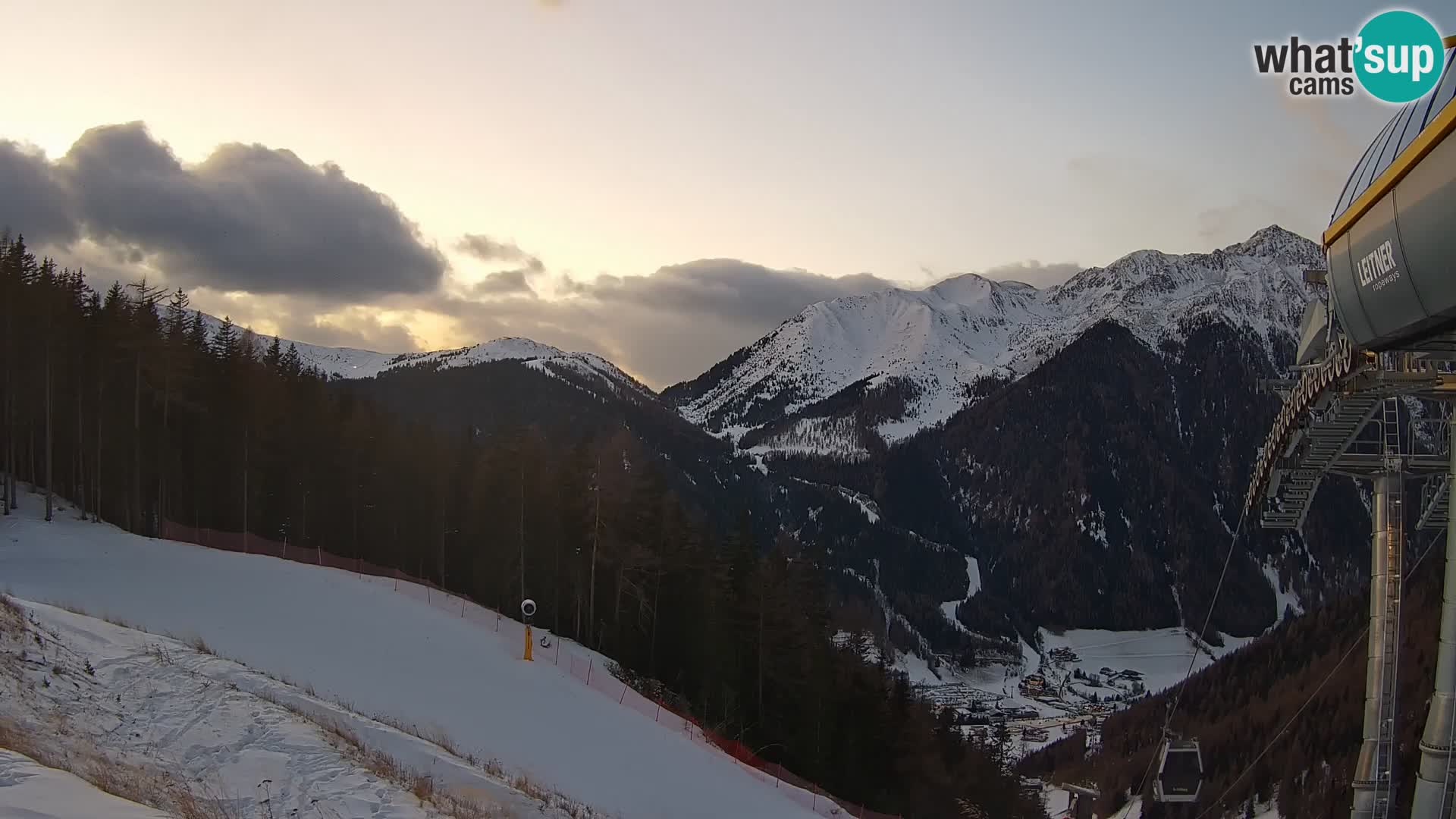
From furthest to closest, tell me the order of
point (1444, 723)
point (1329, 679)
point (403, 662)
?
point (1329, 679), point (403, 662), point (1444, 723)

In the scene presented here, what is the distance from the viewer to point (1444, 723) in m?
11.7

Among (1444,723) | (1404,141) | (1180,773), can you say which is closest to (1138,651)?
(1180,773)

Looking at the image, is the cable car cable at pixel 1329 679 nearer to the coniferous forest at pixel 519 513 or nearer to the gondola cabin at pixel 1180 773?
the gondola cabin at pixel 1180 773

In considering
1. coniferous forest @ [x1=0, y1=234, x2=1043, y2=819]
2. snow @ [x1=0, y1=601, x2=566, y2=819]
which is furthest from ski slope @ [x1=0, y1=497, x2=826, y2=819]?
coniferous forest @ [x1=0, y1=234, x2=1043, y2=819]

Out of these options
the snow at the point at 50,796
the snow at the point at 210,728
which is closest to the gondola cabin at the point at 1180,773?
the snow at the point at 210,728

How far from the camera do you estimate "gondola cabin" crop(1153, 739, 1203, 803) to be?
13.7m

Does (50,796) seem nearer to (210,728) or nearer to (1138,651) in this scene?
(210,728)

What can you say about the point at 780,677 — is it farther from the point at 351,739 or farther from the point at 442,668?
the point at 351,739

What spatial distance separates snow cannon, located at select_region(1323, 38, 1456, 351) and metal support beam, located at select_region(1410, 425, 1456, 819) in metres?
3.75

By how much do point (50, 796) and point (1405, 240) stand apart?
11881 mm

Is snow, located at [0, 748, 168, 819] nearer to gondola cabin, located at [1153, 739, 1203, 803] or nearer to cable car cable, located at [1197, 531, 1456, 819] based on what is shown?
gondola cabin, located at [1153, 739, 1203, 803]

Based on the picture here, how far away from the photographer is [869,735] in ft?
131

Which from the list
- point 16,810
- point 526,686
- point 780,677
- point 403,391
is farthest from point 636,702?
point 403,391

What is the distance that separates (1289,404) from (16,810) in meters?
17.4
